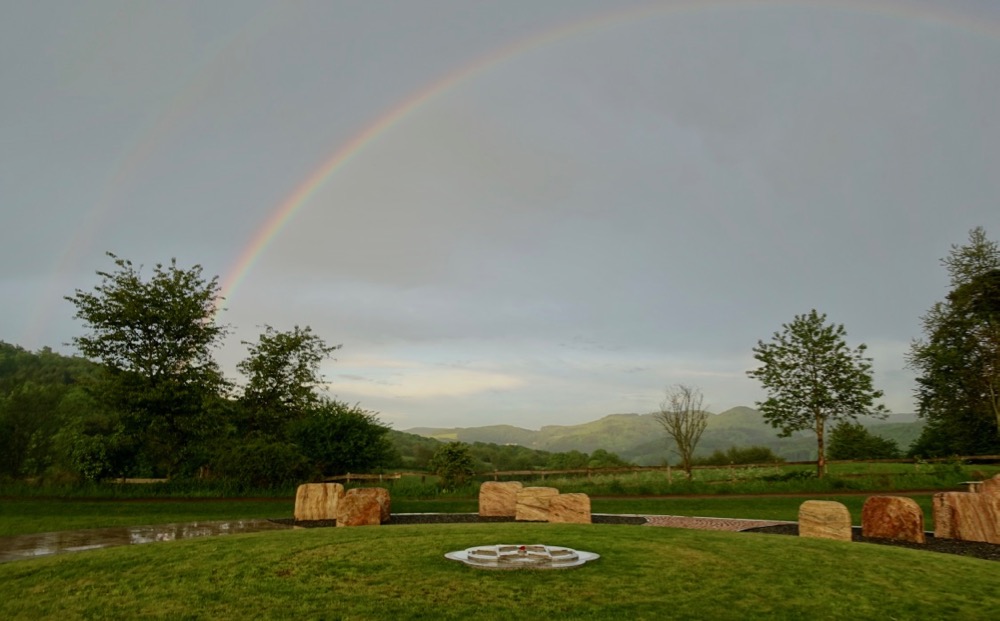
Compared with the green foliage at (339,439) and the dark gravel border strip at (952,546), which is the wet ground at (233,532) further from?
the green foliage at (339,439)

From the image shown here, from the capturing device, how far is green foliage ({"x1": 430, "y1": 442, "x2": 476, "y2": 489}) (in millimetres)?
29594

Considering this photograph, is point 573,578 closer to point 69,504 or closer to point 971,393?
point 69,504

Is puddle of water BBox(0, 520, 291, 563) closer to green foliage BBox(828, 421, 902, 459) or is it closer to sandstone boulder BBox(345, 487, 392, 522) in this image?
sandstone boulder BBox(345, 487, 392, 522)

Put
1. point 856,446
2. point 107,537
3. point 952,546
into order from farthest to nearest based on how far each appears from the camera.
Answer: point 856,446 < point 107,537 < point 952,546

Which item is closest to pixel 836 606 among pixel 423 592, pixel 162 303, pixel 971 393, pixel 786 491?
pixel 423 592

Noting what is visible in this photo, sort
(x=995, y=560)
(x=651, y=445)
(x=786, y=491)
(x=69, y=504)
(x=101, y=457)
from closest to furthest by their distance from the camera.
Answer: (x=995, y=560), (x=69, y=504), (x=786, y=491), (x=101, y=457), (x=651, y=445)

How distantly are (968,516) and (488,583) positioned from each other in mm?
11231

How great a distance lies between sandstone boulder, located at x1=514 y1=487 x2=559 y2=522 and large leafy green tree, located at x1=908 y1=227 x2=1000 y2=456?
3691 cm

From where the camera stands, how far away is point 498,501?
59.2ft

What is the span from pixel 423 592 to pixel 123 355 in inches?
1212

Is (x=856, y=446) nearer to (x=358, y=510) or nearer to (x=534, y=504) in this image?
(x=534, y=504)

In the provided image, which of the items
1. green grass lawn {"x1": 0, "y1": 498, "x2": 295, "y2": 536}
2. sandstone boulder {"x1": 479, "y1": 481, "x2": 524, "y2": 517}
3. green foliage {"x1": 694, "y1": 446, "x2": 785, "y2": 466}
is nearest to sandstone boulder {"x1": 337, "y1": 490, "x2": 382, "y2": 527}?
sandstone boulder {"x1": 479, "y1": 481, "x2": 524, "y2": 517}

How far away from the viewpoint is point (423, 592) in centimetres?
759

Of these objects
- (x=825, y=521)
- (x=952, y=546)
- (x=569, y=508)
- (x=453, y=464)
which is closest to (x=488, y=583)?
(x=569, y=508)
